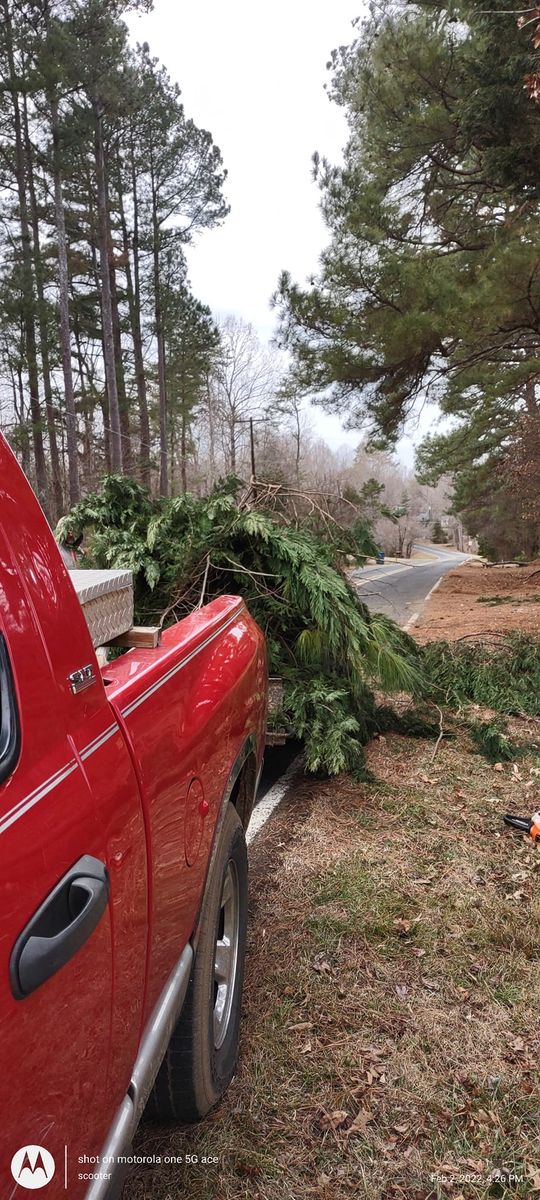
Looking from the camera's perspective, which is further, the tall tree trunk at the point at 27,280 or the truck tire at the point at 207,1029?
the tall tree trunk at the point at 27,280

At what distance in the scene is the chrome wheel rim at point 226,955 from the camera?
2.05m

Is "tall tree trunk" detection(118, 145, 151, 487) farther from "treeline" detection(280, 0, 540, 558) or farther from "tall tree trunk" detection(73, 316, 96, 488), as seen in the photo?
"treeline" detection(280, 0, 540, 558)

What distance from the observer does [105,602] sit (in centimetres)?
179

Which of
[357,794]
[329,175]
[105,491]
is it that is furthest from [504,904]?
[329,175]

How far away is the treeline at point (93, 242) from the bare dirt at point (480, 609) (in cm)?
1135

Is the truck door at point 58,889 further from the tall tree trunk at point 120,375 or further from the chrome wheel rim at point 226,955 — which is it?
the tall tree trunk at point 120,375

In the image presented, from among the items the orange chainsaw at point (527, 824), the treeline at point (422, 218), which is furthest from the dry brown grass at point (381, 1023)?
the treeline at point (422, 218)

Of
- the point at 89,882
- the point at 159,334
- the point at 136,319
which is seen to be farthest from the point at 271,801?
the point at 136,319

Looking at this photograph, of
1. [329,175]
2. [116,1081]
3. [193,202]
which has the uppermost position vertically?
[193,202]

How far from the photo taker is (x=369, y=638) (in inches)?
171

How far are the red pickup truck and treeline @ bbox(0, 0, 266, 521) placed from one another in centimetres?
1930

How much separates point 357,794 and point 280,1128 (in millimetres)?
2224

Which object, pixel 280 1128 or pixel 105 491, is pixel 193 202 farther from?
pixel 280 1128

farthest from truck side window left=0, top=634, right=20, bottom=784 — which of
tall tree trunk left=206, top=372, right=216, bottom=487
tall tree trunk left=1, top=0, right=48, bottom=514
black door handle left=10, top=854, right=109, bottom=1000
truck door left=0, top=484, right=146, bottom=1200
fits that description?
tall tree trunk left=206, top=372, right=216, bottom=487
